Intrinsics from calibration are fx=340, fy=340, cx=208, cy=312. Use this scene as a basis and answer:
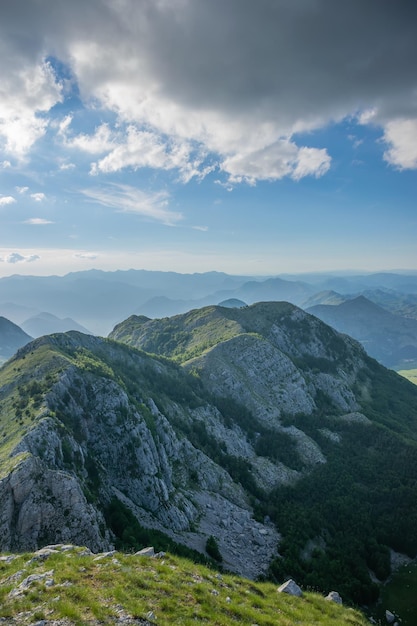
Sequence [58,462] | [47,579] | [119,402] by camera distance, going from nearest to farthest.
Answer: [47,579] → [58,462] → [119,402]

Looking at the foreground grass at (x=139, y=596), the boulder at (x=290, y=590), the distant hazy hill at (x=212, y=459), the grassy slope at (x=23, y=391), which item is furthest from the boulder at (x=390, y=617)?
the grassy slope at (x=23, y=391)

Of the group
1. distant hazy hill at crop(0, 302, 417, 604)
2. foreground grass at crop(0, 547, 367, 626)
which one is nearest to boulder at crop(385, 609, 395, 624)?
distant hazy hill at crop(0, 302, 417, 604)

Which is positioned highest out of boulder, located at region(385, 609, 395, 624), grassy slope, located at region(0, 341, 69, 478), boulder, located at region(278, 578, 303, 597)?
grassy slope, located at region(0, 341, 69, 478)

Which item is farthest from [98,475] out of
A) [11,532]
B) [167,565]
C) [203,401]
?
[203,401]

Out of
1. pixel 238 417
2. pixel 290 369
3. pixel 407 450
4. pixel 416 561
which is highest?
pixel 290 369

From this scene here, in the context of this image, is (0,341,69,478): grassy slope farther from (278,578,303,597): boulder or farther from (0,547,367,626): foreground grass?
(278,578,303,597): boulder

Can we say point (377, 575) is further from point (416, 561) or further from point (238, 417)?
point (238, 417)
